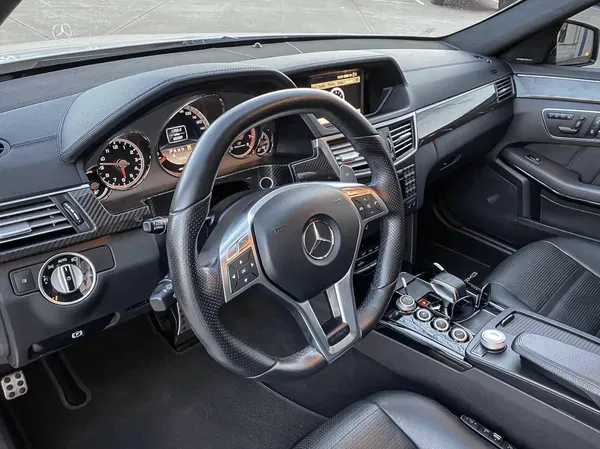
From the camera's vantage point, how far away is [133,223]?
51.3 inches

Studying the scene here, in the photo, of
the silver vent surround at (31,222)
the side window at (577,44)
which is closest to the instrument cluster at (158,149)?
the silver vent surround at (31,222)

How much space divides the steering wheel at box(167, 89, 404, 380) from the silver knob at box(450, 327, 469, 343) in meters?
0.26

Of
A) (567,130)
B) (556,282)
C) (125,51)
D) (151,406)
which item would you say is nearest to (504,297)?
(556,282)

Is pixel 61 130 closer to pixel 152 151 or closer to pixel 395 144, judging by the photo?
pixel 152 151

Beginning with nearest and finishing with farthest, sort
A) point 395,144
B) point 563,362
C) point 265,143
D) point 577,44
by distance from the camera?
point 563,362
point 265,143
point 395,144
point 577,44

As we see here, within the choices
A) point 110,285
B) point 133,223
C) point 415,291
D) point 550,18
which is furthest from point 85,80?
point 550,18

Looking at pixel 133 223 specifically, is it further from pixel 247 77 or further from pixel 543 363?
pixel 543 363

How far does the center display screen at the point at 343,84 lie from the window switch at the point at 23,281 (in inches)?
38.0

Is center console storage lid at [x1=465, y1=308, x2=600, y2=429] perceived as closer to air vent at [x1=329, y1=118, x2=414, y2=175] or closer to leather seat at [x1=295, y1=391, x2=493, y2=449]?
leather seat at [x1=295, y1=391, x2=493, y2=449]

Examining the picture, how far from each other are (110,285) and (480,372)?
0.85 metres

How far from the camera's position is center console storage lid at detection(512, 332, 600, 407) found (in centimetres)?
120

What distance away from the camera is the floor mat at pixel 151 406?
185 centimetres

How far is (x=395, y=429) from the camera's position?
4.17 feet

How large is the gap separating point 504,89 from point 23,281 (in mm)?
1967
